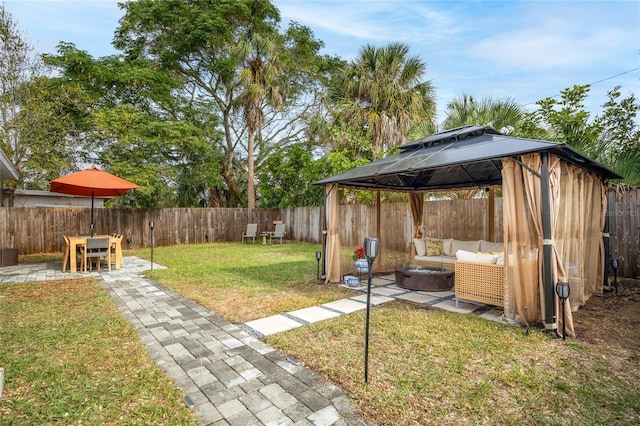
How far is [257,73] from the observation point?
13766 millimetres

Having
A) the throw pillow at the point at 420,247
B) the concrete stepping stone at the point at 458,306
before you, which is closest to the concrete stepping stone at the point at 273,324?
the concrete stepping stone at the point at 458,306

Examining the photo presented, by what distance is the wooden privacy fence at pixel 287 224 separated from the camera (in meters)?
6.51

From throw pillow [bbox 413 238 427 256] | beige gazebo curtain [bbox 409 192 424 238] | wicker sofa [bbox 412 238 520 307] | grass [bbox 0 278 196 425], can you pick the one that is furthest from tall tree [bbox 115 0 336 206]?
wicker sofa [bbox 412 238 520 307]

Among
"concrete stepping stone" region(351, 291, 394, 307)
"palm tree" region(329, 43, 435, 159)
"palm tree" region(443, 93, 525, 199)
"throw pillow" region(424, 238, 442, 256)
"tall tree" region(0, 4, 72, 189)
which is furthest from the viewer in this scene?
"palm tree" region(329, 43, 435, 159)

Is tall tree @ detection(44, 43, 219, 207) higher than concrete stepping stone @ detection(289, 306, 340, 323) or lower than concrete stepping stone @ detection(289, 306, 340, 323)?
higher

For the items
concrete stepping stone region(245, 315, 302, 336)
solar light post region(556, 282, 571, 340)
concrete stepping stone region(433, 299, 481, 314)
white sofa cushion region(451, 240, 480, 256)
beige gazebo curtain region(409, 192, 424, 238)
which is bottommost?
concrete stepping stone region(433, 299, 481, 314)

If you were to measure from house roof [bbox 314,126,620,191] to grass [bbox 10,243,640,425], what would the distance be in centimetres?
196

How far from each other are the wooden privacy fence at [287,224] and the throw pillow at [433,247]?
1.03 meters

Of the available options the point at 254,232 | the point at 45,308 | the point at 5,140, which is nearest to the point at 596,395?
the point at 45,308

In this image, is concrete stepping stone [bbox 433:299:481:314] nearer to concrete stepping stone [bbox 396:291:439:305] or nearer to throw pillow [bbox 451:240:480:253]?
concrete stepping stone [bbox 396:291:439:305]

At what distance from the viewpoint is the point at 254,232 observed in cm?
1384

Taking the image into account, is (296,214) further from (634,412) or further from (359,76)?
(634,412)

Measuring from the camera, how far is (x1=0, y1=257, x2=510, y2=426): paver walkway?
2.11 meters

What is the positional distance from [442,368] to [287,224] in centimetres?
1239
